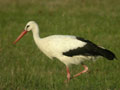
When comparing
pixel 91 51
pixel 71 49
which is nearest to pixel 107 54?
pixel 91 51

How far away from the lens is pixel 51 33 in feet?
35.6

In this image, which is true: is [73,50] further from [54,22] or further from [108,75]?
[54,22]

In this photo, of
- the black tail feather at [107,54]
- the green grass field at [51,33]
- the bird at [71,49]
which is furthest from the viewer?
the bird at [71,49]

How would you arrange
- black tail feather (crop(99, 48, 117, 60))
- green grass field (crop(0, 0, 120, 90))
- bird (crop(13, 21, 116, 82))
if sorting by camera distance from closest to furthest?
green grass field (crop(0, 0, 120, 90)) < black tail feather (crop(99, 48, 117, 60)) < bird (crop(13, 21, 116, 82))

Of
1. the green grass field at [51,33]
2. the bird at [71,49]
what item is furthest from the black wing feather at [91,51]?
the green grass field at [51,33]

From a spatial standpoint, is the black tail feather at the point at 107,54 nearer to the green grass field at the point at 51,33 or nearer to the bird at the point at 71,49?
the bird at the point at 71,49

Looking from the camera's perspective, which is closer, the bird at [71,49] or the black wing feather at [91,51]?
the black wing feather at [91,51]

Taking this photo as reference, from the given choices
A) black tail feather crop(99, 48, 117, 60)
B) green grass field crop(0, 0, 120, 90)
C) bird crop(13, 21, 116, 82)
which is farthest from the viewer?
bird crop(13, 21, 116, 82)

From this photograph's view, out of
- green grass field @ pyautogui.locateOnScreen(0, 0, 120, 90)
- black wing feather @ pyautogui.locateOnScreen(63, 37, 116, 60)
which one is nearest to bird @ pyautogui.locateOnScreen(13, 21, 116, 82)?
black wing feather @ pyautogui.locateOnScreen(63, 37, 116, 60)

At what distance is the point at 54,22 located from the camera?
12.2 metres

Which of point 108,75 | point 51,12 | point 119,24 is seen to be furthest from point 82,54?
point 51,12

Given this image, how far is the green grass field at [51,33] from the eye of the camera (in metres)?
6.14

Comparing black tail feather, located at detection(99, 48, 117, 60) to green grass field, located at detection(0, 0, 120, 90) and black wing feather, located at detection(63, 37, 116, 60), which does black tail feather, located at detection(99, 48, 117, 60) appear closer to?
black wing feather, located at detection(63, 37, 116, 60)

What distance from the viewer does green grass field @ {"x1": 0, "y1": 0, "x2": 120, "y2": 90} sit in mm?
6141
